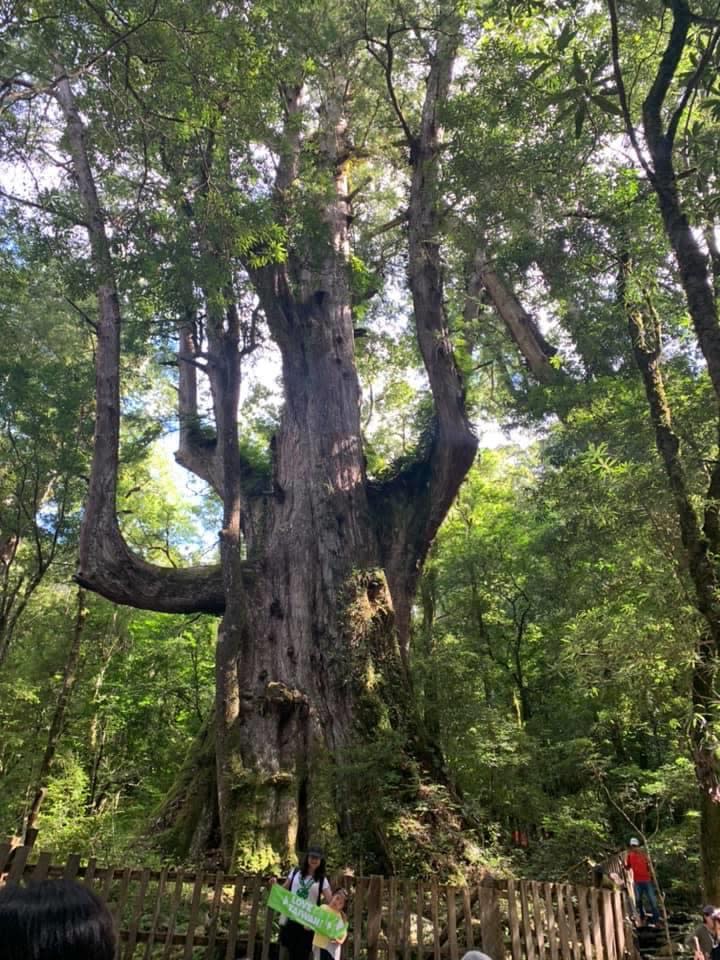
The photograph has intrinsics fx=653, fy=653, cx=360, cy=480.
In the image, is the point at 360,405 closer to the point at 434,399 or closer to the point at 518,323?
the point at 434,399

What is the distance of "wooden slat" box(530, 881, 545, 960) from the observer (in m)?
4.57

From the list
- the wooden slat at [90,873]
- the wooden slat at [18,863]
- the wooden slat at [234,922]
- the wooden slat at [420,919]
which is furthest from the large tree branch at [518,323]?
the wooden slat at [18,863]

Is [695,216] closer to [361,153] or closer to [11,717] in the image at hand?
[361,153]

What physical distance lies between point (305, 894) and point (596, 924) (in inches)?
103

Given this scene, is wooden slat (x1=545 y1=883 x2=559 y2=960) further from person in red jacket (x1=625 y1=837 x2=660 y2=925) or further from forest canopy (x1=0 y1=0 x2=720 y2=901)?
person in red jacket (x1=625 y1=837 x2=660 y2=925)

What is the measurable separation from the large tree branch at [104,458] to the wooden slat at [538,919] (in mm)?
5177

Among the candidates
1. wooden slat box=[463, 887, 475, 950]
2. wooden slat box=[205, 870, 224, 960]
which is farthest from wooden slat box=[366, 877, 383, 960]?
wooden slat box=[205, 870, 224, 960]

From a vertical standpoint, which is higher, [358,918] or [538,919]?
[358,918]

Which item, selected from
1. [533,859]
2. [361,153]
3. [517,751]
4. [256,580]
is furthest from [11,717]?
[361,153]

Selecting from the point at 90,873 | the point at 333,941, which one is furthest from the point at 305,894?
the point at 90,873

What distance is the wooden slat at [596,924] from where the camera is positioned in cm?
512

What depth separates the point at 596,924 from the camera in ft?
17.1

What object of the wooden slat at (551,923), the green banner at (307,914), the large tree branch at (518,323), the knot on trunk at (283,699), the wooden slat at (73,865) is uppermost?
A: the large tree branch at (518,323)

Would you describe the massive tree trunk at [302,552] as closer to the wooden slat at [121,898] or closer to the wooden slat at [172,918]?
the wooden slat at [172,918]
